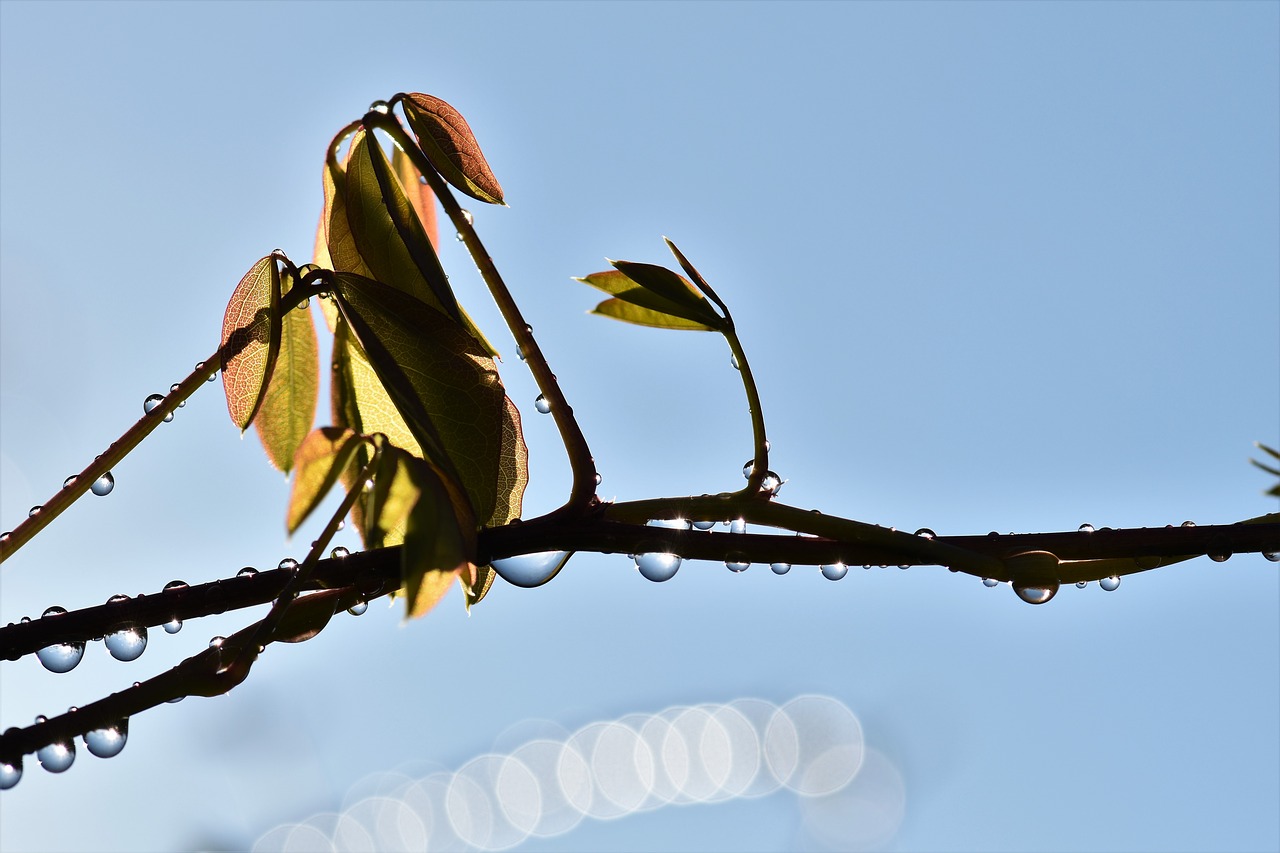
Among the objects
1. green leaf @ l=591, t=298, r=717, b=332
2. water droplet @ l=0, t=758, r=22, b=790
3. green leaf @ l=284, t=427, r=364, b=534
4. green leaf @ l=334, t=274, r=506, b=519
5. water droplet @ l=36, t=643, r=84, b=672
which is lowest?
water droplet @ l=0, t=758, r=22, b=790

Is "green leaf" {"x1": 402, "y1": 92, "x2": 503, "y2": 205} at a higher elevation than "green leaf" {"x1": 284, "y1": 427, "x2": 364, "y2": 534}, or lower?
higher

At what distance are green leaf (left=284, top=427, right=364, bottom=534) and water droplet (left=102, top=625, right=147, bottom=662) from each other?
85mm

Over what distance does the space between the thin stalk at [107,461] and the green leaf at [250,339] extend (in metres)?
0.03

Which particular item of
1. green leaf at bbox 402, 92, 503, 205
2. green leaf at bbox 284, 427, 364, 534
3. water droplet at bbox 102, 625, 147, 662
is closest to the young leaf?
green leaf at bbox 402, 92, 503, 205

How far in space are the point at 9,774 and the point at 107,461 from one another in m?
0.23

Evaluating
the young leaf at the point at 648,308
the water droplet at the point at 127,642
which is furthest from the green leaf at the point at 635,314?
the water droplet at the point at 127,642

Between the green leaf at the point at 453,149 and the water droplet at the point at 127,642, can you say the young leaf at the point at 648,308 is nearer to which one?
the green leaf at the point at 453,149

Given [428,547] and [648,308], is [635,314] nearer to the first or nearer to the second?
[648,308]

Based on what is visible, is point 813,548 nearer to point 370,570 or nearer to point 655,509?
point 655,509

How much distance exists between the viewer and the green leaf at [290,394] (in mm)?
781

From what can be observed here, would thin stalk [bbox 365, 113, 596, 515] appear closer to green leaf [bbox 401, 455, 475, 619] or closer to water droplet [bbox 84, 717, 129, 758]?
green leaf [bbox 401, 455, 475, 619]

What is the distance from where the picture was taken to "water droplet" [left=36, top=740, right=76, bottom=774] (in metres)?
0.43

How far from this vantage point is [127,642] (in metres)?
0.48

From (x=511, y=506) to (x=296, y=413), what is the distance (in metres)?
0.26
